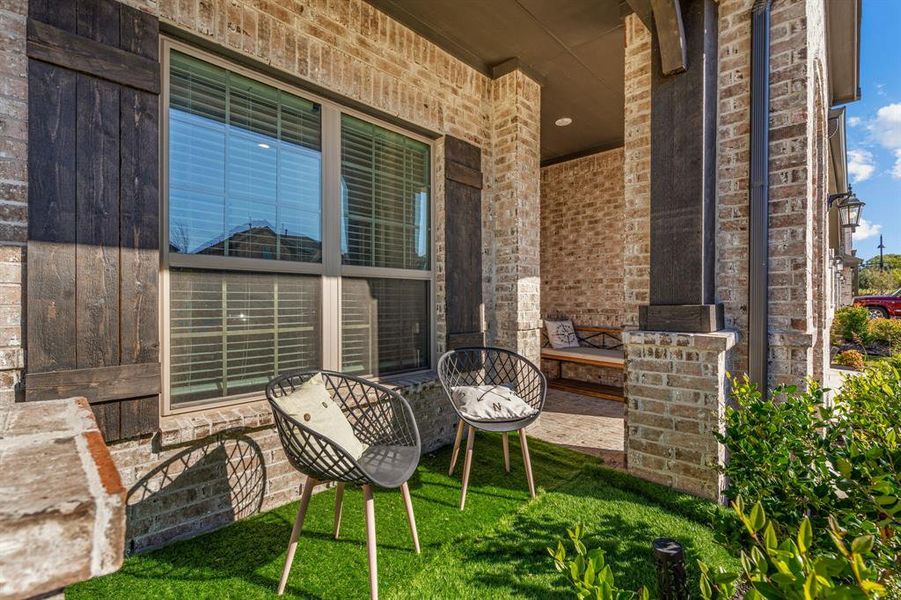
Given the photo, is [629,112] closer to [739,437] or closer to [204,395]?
[739,437]

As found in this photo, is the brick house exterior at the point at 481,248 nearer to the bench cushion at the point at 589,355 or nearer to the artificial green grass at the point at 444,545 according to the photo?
the artificial green grass at the point at 444,545

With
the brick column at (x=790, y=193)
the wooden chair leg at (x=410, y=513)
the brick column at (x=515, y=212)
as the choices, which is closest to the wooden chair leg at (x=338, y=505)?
the wooden chair leg at (x=410, y=513)

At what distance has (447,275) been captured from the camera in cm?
346

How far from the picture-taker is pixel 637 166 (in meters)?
2.94

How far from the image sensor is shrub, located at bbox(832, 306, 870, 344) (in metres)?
8.45

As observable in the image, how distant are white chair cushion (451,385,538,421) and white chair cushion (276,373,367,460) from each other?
713 mm

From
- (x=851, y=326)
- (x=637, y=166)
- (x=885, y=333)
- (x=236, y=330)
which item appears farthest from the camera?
(x=851, y=326)

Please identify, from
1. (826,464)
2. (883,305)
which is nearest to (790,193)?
(826,464)

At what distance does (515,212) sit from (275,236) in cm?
202

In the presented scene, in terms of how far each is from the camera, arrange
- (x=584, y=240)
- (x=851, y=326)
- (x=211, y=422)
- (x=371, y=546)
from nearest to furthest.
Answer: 1. (x=371, y=546)
2. (x=211, y=422)
3. (x=584, y=240)
4. (x=851, y=326)

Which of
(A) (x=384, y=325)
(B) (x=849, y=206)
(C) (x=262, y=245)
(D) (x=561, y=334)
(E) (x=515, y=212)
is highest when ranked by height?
(B) (x=849, y=206)

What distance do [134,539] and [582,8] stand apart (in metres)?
4.19

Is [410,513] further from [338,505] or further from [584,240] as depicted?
[584,240]

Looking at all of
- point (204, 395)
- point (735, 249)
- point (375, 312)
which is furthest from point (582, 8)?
point (204, 395)
